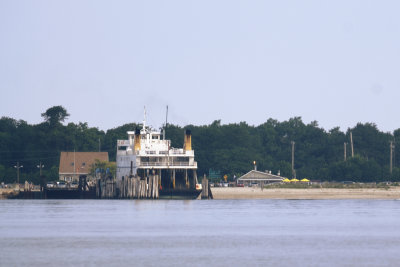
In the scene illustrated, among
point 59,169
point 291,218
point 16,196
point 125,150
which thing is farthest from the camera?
point 59,169

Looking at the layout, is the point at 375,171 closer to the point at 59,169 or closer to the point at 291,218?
the point at 59,169

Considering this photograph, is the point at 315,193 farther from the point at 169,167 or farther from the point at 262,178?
the point at 169,167

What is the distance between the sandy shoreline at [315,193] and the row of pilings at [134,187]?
777 inches

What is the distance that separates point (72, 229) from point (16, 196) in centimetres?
7283

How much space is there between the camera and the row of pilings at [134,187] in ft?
416

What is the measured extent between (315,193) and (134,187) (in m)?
36.7

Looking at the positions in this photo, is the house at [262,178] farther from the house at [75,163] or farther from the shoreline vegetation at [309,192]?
the house at [75,163]

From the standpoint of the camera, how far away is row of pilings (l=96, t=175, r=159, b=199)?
127 metres

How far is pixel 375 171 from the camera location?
17075 centimetres

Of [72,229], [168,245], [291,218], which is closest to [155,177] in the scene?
[291,218]

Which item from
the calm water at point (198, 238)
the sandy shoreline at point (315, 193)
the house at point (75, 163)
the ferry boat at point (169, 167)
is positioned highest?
the house at point (75, 163)

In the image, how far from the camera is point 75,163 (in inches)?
7579

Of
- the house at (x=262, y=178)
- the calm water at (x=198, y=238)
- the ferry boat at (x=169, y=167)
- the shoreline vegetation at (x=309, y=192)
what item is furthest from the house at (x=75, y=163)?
the calm water at (x=198, y=238)

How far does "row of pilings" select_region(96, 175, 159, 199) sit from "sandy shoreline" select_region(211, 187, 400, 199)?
19.7 meters
